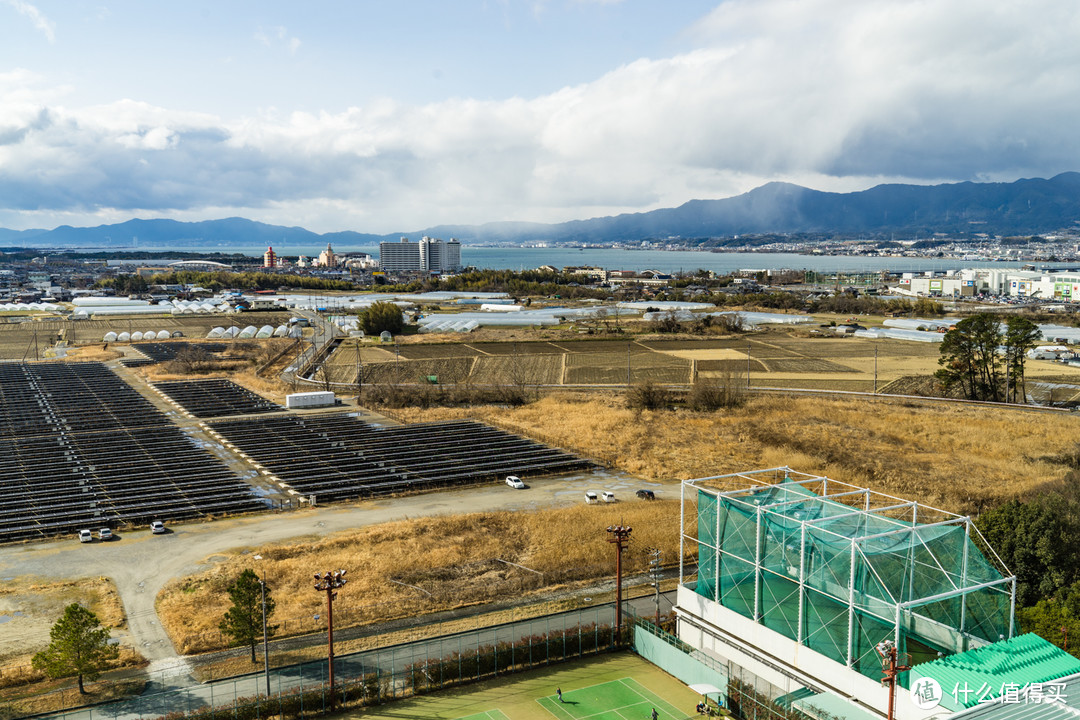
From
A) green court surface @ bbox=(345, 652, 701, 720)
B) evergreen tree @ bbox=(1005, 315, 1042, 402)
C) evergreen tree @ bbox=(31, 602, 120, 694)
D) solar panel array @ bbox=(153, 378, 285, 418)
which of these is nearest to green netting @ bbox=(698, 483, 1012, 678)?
green court surface @ bbox=(345, 652, 701, 720)

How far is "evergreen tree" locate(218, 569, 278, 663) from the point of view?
69.6ft

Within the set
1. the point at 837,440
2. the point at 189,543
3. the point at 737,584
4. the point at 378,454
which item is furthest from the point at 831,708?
the point at 837,440

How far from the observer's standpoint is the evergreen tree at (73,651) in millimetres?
19656

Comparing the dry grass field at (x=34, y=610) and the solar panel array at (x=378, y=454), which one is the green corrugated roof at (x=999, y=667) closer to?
the dry grass field at (x=34, y=610)

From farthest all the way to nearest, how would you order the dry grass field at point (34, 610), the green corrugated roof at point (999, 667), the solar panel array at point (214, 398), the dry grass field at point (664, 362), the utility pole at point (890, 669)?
the dry grass field at point (664, 362) → the solar panel array at point (214, 398) → the dry grass field at point (34, 610) → the green corrugated roof at point (999, 667) → the utility pole at point (890, 669)

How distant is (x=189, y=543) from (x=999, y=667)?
90.2 feet

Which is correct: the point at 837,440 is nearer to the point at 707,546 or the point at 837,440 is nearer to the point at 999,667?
the point at 707,546

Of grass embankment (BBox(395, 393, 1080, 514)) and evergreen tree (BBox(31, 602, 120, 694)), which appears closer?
evergreen tree (BBox(31, 602, 120, 694))

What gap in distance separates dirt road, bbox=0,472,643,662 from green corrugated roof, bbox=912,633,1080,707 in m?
19.7

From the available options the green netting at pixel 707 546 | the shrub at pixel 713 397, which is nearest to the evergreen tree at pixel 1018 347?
the shrub at pixel 713 397

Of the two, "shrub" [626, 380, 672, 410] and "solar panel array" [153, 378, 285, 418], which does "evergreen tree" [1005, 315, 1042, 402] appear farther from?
"solar panel array" [153, 378, 285, 418]

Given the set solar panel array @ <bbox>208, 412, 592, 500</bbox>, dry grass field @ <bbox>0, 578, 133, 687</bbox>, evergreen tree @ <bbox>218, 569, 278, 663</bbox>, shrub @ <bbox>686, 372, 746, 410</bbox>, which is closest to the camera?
evergreen tree @ <bbox>218, 569, 278, 663</bbox>

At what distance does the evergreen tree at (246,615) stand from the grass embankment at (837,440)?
78.2 ft

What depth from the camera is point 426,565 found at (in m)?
28.5
